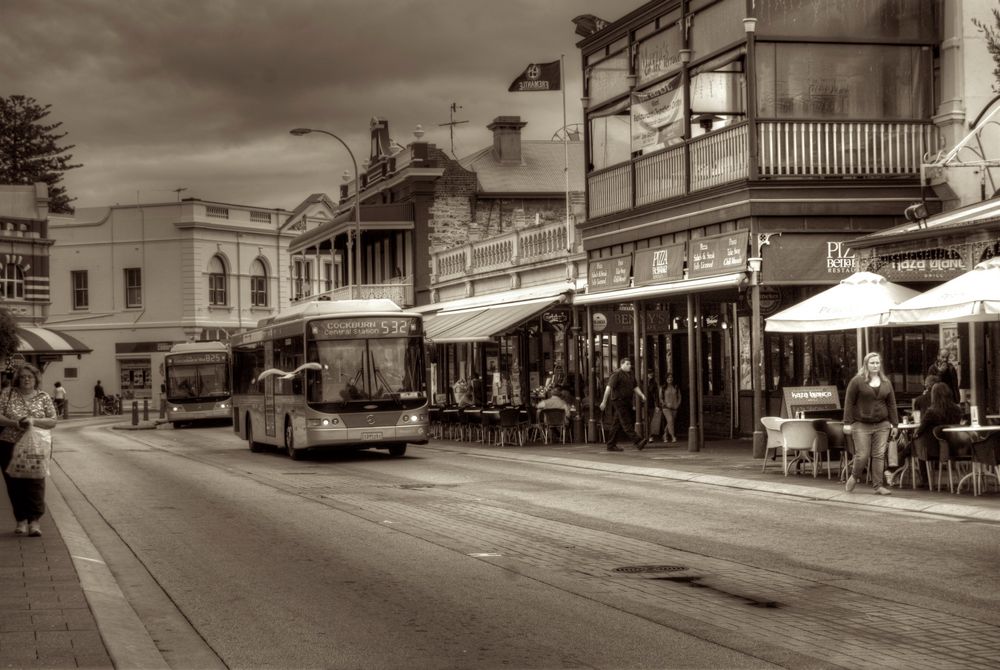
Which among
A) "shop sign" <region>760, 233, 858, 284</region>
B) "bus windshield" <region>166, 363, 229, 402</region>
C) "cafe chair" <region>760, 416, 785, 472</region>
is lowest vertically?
"cafe chair" <region>760, 416, 785, 472</region>

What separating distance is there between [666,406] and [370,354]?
6743 mm

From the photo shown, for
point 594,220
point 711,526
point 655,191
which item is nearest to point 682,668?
point 711,526

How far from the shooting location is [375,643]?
835 cm

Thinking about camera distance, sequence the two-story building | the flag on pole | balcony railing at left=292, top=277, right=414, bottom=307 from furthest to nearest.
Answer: balcony railing at left=292, top=277, right=414, bottom=307 < the flag on pole < the two-story building

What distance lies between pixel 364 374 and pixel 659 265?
20.6 ft

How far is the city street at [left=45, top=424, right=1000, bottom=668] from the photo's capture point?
26.6 feet

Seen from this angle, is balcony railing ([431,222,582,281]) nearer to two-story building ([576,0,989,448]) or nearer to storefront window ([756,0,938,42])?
two-story building ([576,0,989,448])

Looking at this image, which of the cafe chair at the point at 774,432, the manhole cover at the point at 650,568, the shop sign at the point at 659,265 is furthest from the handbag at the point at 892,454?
the shop sign at the point at 659,265

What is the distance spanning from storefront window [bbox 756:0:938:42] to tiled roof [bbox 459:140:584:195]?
23.7 metres

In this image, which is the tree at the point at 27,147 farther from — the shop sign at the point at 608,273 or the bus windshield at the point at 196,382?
the shop sign at the point at 608,273

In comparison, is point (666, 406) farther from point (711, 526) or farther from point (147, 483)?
point (711, 526)

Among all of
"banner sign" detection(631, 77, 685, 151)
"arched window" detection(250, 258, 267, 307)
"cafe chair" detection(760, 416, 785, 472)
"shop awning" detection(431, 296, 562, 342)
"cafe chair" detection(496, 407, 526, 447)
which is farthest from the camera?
"arched window" detection(250, 258, 267, 307)

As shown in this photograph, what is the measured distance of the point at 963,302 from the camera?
16766mm

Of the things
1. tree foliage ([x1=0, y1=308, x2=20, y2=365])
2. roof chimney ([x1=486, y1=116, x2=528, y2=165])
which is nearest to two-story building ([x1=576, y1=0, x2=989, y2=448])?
roof chimney ([x1=486, y1=116, x2=528, y2=165])
